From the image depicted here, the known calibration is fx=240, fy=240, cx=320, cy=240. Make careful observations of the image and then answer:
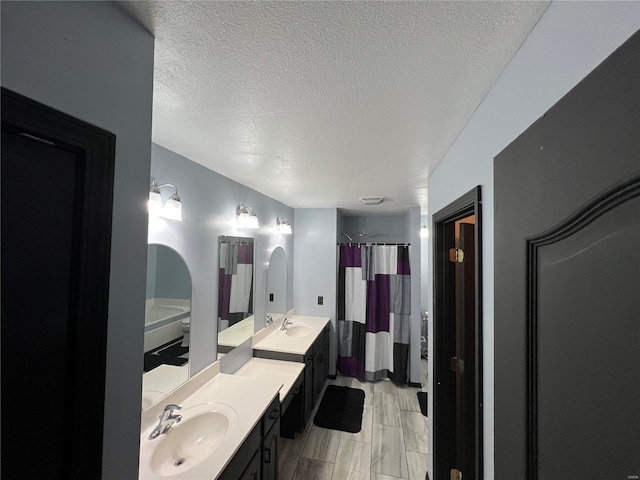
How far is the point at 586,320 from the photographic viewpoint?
37 centimetres

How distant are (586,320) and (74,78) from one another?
101cm

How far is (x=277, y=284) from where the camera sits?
120 inches

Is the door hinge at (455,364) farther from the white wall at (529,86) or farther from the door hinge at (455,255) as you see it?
the white wall at (529,86)

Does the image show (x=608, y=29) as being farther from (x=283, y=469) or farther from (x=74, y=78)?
(x=283, y=469)

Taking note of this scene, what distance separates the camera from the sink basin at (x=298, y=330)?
9.67ft

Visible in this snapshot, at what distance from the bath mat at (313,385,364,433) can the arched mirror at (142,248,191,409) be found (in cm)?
169

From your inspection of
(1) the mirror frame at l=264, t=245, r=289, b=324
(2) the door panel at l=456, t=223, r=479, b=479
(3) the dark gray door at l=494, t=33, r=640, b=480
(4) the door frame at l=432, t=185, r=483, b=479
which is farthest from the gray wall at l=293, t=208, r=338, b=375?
(3) the dark gray door at l=494, t=33, r=640, b=480

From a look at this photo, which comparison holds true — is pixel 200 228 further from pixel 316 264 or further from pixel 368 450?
pixel 368 450

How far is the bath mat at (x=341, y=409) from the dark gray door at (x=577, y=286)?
233 centimetres

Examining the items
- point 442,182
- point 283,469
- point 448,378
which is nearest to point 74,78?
point 442,182

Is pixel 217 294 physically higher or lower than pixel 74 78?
lower

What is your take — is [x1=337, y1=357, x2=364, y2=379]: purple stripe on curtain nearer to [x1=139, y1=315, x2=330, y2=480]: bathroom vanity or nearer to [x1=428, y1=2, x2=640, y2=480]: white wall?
A: [x1=139, y1=315, x2=330, y2=480]: bathroom vanity

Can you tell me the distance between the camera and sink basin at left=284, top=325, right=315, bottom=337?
2.95 m

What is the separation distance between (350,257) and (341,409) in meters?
1.86
